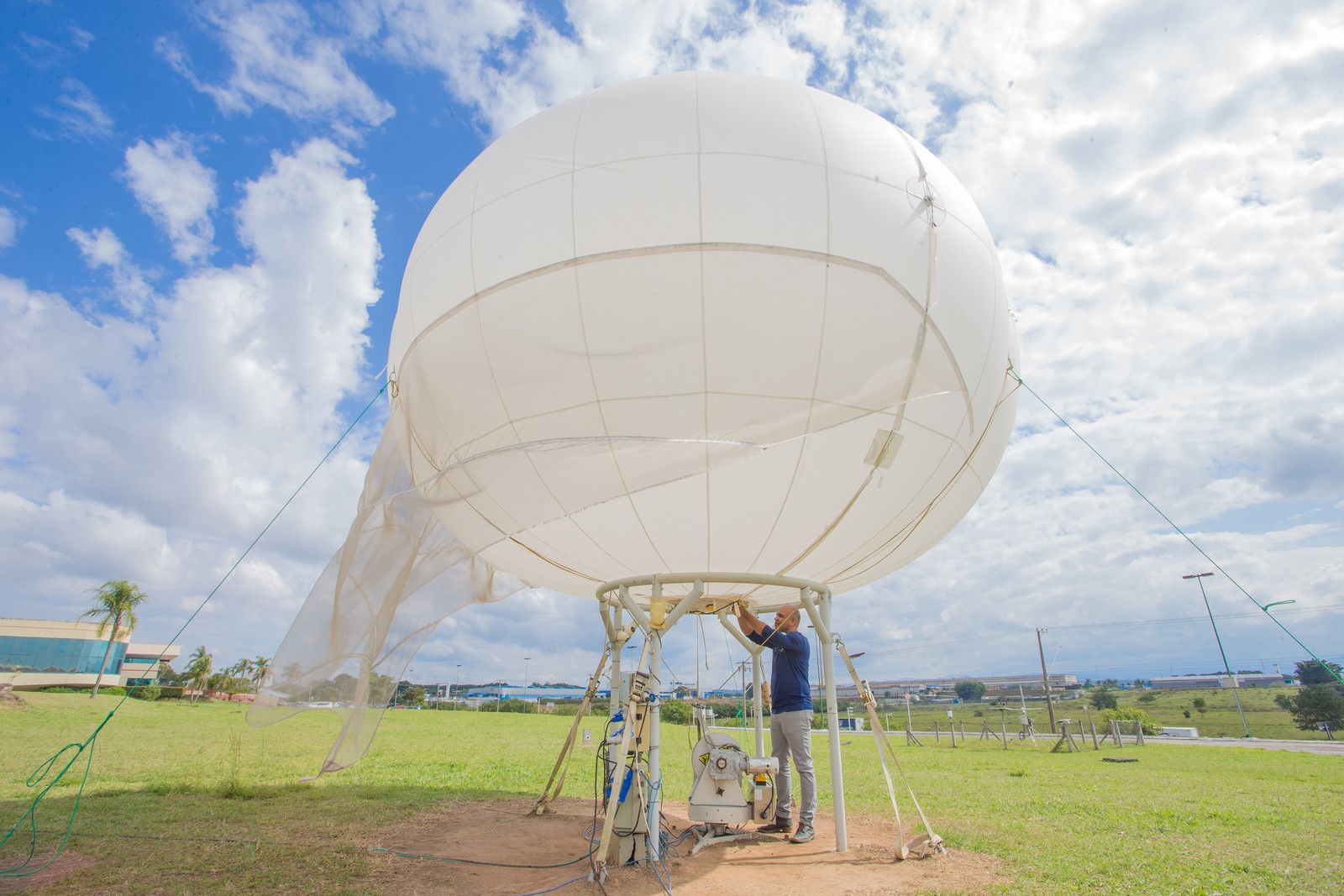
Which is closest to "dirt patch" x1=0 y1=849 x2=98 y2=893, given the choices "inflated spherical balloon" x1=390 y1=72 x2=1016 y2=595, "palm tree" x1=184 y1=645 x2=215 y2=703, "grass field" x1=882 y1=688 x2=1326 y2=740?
"inflated spherical balloon" x1=390 y1=72 x2=1016 y2=595

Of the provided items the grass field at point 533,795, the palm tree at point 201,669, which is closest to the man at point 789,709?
the grass field at point 533,795

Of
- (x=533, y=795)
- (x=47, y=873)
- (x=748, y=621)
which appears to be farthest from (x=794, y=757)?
(x=47, y=873)

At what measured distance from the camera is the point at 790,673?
6.48m

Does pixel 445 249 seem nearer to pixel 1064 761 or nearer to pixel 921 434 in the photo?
pixel 921 434

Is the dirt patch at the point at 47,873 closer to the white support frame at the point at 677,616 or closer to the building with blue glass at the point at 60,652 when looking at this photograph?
the white support frame at the point at 677,616

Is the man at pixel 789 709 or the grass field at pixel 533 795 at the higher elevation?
the man at pixel 789 709

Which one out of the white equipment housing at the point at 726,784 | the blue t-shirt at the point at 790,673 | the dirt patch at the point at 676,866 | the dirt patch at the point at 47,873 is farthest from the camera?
the blue t-shirt at the point at 790,673

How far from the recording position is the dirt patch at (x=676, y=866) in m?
4.66

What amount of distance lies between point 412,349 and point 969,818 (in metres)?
7.30

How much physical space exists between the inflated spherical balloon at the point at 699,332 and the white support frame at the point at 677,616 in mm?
170

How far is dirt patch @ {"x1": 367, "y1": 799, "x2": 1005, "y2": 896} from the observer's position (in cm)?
466

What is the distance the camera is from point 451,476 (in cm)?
509

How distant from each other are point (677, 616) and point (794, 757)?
6.54ft

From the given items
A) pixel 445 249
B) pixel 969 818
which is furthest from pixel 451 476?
pixel 969 818
